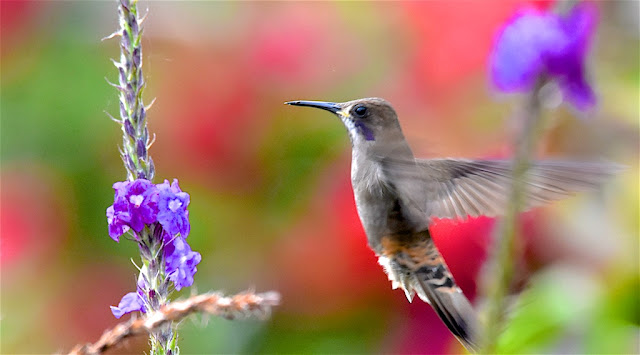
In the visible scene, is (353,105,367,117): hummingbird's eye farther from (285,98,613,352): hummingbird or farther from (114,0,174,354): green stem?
(114,0,174,354): green stem

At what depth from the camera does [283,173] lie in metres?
3.79

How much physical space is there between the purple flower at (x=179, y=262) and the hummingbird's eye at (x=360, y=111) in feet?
4.19

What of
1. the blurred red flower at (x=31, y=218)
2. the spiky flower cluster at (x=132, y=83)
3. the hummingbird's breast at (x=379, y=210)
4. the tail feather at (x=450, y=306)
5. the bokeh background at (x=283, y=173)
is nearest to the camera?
the spiky flower cluster at (x=132, y=83)

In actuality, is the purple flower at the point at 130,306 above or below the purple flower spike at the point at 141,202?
below

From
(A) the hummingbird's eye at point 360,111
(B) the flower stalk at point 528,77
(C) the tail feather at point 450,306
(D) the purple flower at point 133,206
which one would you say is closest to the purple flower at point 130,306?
(D) the purple flower at point 133,206

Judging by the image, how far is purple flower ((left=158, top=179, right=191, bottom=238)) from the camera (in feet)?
3.60

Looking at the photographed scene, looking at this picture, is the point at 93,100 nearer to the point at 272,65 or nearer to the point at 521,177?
the point at 272,65

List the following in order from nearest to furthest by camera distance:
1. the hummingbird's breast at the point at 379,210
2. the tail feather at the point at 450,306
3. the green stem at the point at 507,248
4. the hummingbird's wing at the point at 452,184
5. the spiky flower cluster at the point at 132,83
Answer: the green stem at the point at 507,248 < the spiky flower cluster at the point at 132,83 < the hummingbird's wing at the point at 452,184 < the tail feather at the point at 450,306 < the hummingbird's breast at the point at 379,210

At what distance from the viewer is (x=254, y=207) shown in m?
3.72

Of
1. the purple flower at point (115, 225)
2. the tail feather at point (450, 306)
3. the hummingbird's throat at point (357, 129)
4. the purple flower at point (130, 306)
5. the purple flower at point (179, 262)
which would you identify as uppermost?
the hummingbird's throat at point (357, 129)

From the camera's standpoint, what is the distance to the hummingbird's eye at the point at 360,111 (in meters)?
2.34

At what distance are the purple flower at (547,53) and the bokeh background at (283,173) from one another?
230 centimetres

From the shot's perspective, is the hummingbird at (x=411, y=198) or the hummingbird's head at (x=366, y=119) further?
the hummingbird's head at (x=366, y=119)

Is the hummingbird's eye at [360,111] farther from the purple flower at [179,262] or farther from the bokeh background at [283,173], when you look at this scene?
the purple flower at [179,262]
